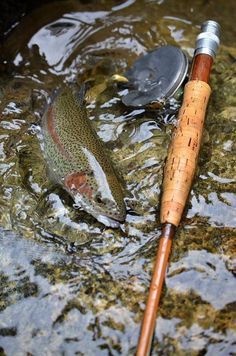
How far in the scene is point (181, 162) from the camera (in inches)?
107

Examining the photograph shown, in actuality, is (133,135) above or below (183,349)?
above

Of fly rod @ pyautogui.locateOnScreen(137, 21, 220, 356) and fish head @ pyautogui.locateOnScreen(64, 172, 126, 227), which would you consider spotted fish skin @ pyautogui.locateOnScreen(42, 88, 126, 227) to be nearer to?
fish head @ pyautogui.locateOnScreen(64, 172, 126, 227)

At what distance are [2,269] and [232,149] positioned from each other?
1686 mm

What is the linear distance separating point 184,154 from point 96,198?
63cm

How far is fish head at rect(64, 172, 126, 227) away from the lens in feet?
9.41

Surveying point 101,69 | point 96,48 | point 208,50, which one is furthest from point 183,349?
point 96,48

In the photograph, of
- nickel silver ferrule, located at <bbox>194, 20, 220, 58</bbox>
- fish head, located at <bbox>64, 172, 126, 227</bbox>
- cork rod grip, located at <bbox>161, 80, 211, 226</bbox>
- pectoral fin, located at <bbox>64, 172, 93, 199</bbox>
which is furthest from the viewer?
nickel silver ferrule, located at <bbox>194, 20, 220, 58</bbox>

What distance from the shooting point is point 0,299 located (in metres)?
2.54

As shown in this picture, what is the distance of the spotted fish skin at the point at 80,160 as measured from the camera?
2943 millimetres

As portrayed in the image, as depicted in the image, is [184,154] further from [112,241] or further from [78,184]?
[78,184]

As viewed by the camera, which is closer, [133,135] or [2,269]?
[2,269]

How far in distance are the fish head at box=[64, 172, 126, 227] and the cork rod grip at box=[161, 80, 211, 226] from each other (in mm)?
354

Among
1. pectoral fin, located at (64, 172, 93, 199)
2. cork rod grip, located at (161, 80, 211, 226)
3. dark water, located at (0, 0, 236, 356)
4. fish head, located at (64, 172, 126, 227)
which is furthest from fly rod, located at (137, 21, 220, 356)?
pectoral fin, located at (64, 172, 93, 199)

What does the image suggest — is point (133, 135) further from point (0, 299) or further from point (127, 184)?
point (0, 299)
